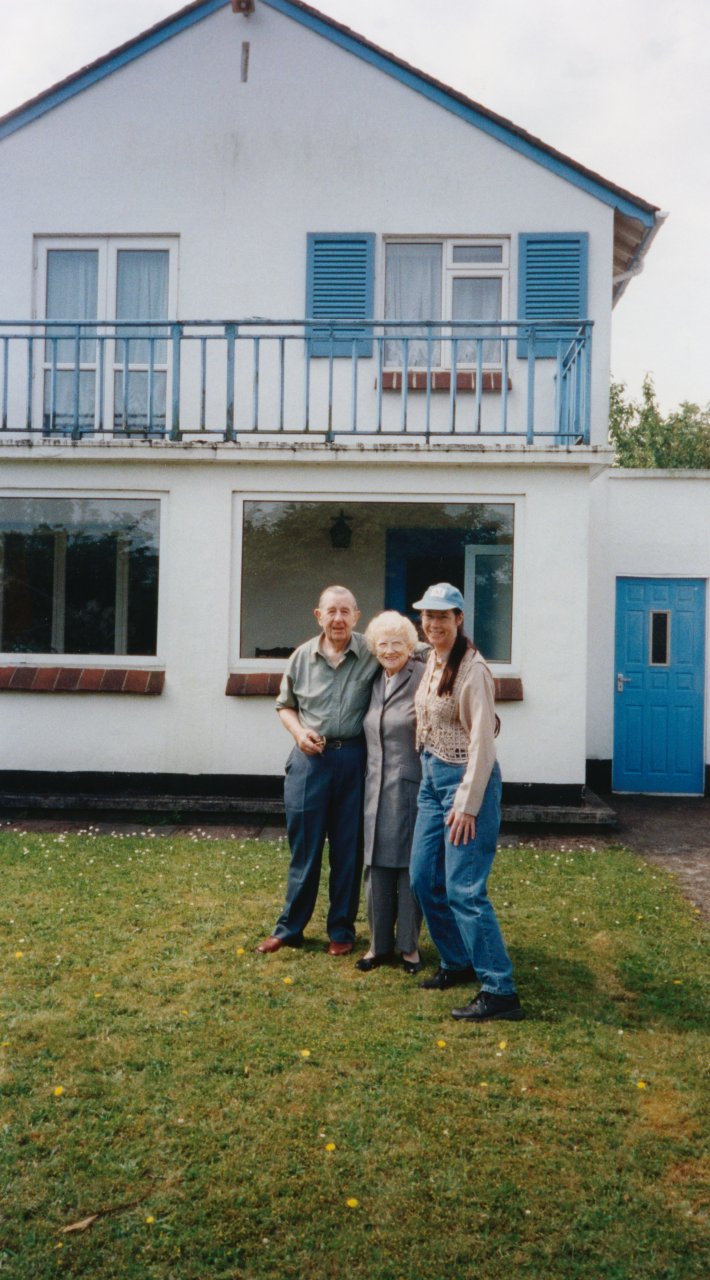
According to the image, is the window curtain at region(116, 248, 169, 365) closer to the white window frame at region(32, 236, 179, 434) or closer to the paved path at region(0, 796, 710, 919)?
the white window frame at region(32, 236, 179, 434)

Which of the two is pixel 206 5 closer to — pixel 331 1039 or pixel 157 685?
pixel 157 685

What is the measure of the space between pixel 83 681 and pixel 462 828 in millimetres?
5179

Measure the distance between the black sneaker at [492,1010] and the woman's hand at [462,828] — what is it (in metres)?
0.70

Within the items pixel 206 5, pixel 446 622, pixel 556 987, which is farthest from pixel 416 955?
pixel 206 5

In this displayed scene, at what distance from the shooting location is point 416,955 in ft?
15.8

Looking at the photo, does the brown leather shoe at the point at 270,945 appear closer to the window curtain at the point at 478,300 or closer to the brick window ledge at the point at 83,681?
the brick window ledge at the point at 83,681

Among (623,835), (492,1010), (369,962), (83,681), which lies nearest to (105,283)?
(83,681)

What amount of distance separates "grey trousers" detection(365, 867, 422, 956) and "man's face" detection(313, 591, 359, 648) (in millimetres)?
1147

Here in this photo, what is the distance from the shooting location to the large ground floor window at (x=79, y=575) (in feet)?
28.7

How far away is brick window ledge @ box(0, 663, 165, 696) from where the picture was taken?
27.5 ft

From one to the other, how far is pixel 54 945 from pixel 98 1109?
6.03 ft

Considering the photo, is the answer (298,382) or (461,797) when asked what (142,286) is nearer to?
(298,382)

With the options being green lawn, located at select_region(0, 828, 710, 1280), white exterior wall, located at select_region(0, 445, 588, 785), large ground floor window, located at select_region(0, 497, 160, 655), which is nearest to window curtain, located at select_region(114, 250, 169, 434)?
large ground floor window, located at select_region(0, 497, 160, 655)

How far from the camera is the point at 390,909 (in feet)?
15.8
